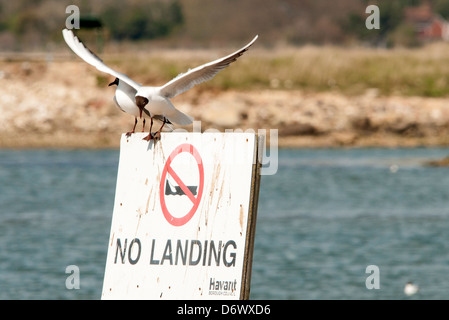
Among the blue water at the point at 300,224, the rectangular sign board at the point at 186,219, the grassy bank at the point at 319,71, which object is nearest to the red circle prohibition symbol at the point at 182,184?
the rectangular sign board at the point at 186,219

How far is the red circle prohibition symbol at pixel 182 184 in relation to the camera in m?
5.25

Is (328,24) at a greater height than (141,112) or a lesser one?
greater

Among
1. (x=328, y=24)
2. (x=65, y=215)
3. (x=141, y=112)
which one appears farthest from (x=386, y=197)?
(x=328, y=24)

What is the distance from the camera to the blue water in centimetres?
1718

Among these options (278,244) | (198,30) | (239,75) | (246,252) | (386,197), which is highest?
(198,30)

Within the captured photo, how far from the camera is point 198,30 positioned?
302 ft

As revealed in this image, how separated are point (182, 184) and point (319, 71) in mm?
48996

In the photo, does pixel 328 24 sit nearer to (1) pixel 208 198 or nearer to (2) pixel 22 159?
(2) pixel 22 159

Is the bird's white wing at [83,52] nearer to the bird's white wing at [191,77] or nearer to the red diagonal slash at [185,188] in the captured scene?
the bird's white wing at [191,77]

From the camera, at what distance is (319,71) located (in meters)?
53.8

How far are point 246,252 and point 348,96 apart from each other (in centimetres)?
4588

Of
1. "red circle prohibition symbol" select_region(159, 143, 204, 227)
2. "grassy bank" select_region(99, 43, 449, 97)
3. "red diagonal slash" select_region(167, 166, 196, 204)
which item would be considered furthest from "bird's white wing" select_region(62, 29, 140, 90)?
"grassy bank" select_region(99, 43, 449, 97)

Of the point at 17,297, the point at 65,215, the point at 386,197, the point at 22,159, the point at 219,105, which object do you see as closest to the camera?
the point at 17,297

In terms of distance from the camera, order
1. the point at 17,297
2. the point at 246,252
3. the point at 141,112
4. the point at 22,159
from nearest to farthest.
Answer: the point at 246,252
the point at 141,112
the point at 17,297
the point at 22,159
